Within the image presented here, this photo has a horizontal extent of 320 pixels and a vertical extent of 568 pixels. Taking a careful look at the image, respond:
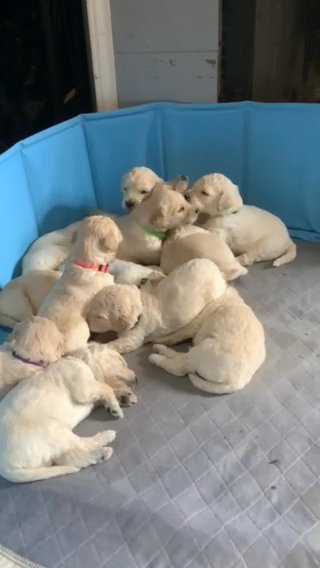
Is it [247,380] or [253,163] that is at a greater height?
[253,163]

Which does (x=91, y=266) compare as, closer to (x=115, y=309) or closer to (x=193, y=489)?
(x=115, y=309)

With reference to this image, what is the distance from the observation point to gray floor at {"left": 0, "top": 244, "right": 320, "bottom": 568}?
1167 millimetres

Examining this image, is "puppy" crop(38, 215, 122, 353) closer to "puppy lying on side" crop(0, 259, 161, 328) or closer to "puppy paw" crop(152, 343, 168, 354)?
"puppy lying on side" crop(0, 259, 161, 328)

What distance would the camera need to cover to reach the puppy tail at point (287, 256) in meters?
2.00

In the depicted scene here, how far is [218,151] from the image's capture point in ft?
7.17

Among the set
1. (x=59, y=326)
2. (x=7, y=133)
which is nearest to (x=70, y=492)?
(x=59, y=326)

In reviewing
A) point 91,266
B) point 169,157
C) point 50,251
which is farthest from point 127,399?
point 169,157

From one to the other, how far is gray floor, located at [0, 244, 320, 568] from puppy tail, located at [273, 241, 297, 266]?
18.0 inches

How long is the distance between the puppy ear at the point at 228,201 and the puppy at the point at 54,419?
0.72 m

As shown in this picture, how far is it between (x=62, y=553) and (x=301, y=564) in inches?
18.9

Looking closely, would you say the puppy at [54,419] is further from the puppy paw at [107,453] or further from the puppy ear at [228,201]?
the puppy ear at [228,201]

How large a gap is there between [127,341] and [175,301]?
0.18m

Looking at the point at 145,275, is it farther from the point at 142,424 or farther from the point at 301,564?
the point at 301,564

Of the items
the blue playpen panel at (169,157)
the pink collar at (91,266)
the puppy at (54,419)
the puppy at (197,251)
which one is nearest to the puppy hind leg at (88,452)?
the puppy at (54,419)
